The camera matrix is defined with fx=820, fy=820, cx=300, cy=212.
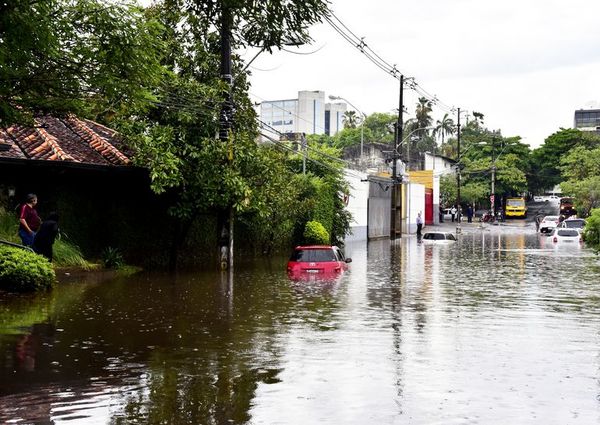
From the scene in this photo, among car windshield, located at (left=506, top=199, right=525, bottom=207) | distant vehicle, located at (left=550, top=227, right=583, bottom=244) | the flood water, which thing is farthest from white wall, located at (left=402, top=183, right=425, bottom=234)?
the flood water

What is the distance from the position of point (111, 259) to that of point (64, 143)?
4.11m

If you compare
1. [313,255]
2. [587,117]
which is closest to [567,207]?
[313,255]

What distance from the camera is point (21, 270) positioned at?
18500 millimetres

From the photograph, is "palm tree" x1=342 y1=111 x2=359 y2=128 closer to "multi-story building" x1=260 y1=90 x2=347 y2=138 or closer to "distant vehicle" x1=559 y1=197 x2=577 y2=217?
"multi-story building" x1=260 y1=90 x2=347 y2=138

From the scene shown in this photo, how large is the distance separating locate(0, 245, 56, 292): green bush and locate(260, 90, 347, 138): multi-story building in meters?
120

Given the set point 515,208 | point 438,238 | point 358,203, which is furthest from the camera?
point 515,208

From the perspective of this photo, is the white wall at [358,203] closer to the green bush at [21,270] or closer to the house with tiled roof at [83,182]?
the house with tiled roof at [83,182]

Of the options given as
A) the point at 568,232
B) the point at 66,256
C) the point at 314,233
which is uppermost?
the point at 568,232

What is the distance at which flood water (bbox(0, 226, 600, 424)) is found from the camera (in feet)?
28.6

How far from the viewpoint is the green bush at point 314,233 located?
131ft

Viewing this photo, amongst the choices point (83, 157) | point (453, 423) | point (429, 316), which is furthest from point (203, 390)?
point (83, 157)

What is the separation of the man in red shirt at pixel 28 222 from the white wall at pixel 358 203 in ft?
104

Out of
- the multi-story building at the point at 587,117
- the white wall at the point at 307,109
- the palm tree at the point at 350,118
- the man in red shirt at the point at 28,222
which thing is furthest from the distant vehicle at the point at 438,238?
the multi-story building at the point at 587,117

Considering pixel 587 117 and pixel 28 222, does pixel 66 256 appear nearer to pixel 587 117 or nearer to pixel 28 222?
pixel 28 222
